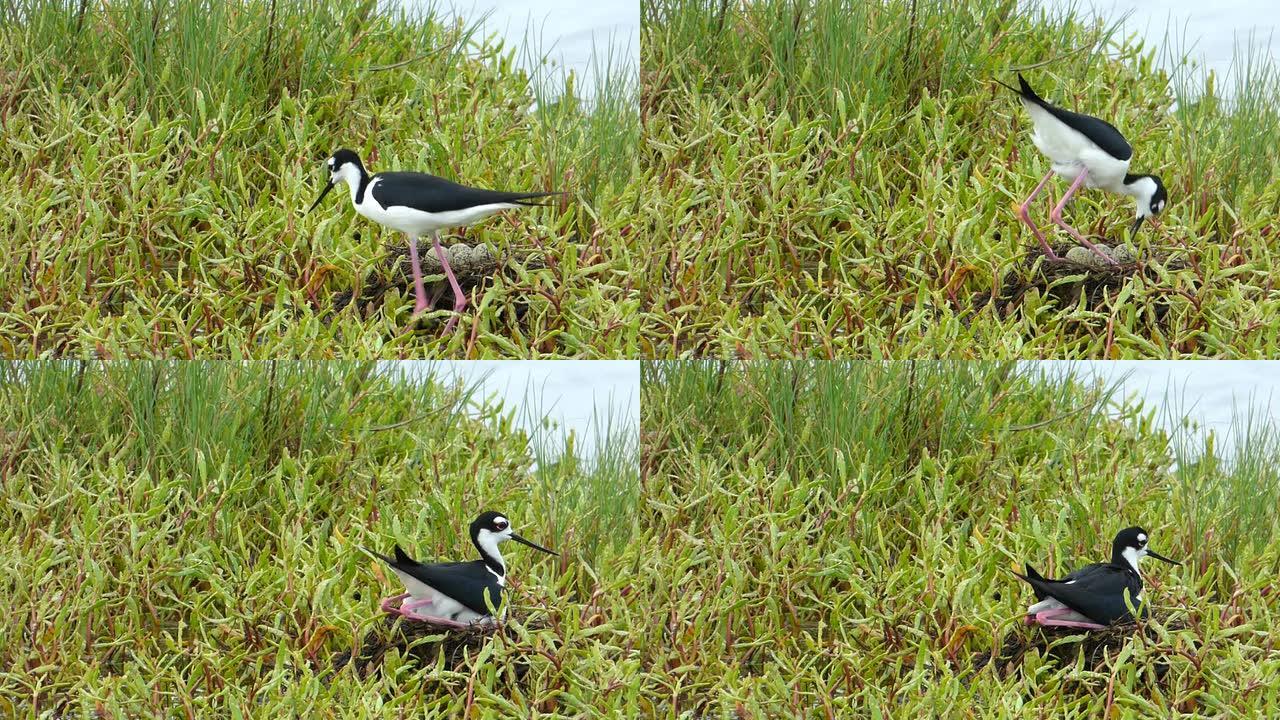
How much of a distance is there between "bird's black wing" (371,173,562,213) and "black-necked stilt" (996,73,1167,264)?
176cm

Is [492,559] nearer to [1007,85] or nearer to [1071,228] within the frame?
[1071,228]

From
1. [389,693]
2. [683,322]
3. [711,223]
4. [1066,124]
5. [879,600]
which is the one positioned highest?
[1066,124]

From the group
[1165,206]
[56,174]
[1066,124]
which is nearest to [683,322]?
[1066,124]

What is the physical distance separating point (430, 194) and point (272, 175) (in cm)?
92

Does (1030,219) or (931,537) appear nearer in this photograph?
(931,537)

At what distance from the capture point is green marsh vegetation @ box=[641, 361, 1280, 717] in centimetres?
474

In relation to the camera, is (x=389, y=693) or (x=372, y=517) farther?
(x=372, y=517)

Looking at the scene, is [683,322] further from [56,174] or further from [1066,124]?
[56,174]

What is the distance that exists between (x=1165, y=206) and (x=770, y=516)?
1.85m

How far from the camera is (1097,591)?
182 inches

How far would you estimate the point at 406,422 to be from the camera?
17.4 feet

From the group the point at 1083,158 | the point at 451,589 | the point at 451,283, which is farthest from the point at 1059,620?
the point at 451,283

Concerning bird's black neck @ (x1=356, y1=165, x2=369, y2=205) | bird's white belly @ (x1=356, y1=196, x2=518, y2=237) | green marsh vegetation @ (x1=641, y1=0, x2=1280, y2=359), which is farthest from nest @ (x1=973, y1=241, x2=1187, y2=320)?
bird's black neck @ (x1=356, y1=165, x2=369, y2=205)

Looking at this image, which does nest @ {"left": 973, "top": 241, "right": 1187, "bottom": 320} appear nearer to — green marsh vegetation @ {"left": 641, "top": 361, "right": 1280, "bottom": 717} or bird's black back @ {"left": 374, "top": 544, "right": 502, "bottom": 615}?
green marsh vegetation @ {"left": 641, "top": 361, "right": 1280, "bottom": 717}
